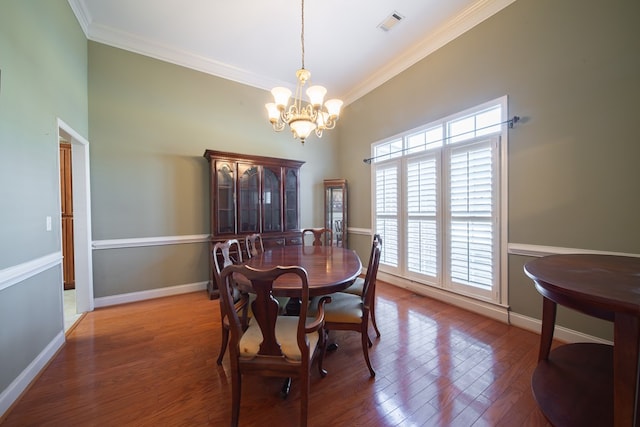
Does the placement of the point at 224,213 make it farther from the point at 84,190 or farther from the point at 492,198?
the point at 492,198

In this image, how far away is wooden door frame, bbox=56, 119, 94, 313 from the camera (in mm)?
2760

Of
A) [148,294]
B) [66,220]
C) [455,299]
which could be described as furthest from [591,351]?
[66,220]

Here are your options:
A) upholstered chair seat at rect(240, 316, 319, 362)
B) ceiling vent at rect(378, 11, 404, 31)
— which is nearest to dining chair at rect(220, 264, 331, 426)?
upholstered chair seat at rect(240, 316, 319, 362)

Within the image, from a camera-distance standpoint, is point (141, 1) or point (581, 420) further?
point (141, 1)

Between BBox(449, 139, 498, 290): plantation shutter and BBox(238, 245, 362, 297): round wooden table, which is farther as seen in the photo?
BBox(449, 139, 498, 290): plantation shutter

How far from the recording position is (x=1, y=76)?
1501 mm

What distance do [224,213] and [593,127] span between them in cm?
402

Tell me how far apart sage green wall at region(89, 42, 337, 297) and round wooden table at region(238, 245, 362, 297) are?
1.86 meters

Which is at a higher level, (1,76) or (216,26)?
(216,26)

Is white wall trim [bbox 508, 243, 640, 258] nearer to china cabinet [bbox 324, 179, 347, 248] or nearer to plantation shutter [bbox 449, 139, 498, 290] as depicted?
plantation shutter [bbox 449, 139, 498, 290]

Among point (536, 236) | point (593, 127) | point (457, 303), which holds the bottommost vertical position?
point (457, 303)

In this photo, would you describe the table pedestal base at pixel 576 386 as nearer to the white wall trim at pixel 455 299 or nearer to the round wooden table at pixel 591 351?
the round wooden table at pixel 591 351

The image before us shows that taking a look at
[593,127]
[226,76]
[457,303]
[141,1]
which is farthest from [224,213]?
[593,127]

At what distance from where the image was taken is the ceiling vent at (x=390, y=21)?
2.72 meters
